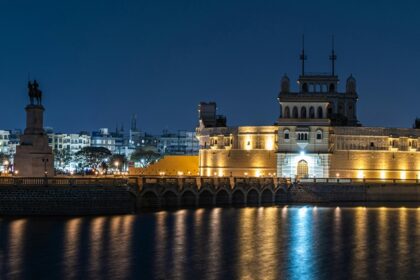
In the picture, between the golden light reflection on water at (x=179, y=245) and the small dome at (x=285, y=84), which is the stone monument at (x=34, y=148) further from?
the small dome at (x=285, y=84)

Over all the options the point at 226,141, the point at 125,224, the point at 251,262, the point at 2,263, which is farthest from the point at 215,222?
the point at 226,141

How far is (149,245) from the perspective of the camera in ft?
208

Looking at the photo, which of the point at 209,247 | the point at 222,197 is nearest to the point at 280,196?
the point at 222,197

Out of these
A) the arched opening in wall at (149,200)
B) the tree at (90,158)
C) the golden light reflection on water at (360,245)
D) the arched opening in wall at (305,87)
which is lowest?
the golden light reflection on water at (360,245)

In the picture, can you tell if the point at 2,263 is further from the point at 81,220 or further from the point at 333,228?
the point at 333,228

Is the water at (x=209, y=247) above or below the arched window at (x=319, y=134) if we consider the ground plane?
below

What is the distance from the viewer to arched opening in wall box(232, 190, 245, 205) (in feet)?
341

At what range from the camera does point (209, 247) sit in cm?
6331

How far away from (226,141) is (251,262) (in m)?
71.1

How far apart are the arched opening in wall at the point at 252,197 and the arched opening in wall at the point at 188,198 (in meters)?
9.98

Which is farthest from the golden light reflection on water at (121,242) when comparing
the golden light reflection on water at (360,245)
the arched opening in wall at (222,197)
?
the arched opening in wall at (222,197)

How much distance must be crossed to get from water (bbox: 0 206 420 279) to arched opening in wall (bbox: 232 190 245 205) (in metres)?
16.4

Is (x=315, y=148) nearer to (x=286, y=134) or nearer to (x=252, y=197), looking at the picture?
(x=286, y=134)

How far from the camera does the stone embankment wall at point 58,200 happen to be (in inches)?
3063
